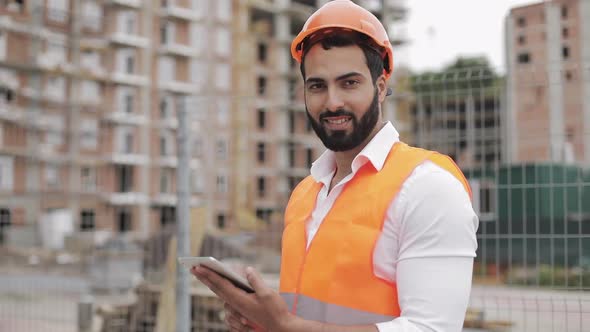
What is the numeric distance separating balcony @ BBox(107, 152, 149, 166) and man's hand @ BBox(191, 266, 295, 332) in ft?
115

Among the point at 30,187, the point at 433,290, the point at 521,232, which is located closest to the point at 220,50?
the point at 30,187

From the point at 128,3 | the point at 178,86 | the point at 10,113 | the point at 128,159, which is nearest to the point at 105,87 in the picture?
the point at 128,159

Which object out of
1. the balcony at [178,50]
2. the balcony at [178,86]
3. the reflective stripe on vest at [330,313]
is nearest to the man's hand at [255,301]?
the reflective stripe on vest at [330,313]

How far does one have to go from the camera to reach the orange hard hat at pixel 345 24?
1.52 metres

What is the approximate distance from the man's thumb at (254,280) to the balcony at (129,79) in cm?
3664

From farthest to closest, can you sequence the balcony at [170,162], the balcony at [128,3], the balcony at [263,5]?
the balcony at [263,5]
the balcony at [128,3]
the balcony at [170,162]

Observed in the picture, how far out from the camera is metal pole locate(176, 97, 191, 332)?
4.60 metres

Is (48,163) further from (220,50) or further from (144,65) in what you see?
(220,50)

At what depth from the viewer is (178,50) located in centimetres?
3916

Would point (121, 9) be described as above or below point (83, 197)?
above

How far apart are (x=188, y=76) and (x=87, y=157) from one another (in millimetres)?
8083

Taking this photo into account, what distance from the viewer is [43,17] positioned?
34.9 metres

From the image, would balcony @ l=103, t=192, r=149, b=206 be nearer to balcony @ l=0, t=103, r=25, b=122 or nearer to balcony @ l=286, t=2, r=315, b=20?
balcony @ l=0, t=103, r=25, b=122

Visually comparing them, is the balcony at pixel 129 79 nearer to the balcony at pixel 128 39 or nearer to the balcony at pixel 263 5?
the balcony at pixel 128 39
